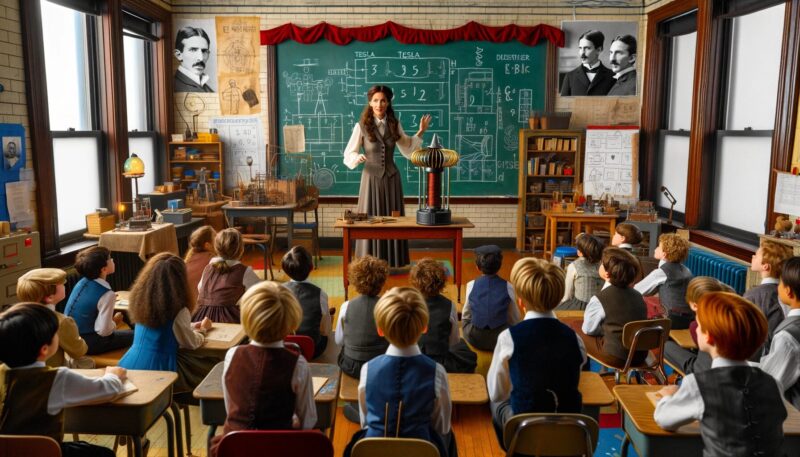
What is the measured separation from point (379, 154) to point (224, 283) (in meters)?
3.02

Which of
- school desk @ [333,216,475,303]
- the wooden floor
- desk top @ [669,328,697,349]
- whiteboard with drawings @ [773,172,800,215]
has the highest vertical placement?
whiteboard with drawings @ [773,172,800,215]

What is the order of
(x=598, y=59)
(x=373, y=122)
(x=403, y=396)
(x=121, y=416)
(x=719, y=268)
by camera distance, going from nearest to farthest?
(x=403, y=396), (x=121, y=416), (x=719, y=268), (x=373, y=122), (x=598, y=59)

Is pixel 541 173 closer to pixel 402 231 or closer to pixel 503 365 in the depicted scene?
pixel 402 231

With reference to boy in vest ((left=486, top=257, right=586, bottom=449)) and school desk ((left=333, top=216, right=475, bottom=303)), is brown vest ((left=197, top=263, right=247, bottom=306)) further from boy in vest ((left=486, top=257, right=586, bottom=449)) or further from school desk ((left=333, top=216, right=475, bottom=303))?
boy in vest ((left=486, top=257, right=586, bottom=449))

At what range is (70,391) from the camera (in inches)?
→ 92.4

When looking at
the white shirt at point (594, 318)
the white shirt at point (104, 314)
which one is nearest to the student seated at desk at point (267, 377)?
the white shirt at point (104, 314)

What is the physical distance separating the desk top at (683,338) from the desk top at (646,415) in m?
0.99

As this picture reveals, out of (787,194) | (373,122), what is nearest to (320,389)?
(373,122)

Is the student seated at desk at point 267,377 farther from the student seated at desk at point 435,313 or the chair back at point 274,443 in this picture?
the student seated at desk at point 435,313

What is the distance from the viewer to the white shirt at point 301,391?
7.73ft

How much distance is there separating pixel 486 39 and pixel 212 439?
24.5ft

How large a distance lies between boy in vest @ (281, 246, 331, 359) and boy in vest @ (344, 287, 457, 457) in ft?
4.56

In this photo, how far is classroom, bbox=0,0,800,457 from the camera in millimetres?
2342

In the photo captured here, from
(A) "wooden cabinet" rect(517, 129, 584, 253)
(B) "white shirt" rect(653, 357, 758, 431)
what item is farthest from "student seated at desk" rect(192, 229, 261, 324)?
(A) "wooden cabinet" rect(517, 129, 584, 253)
